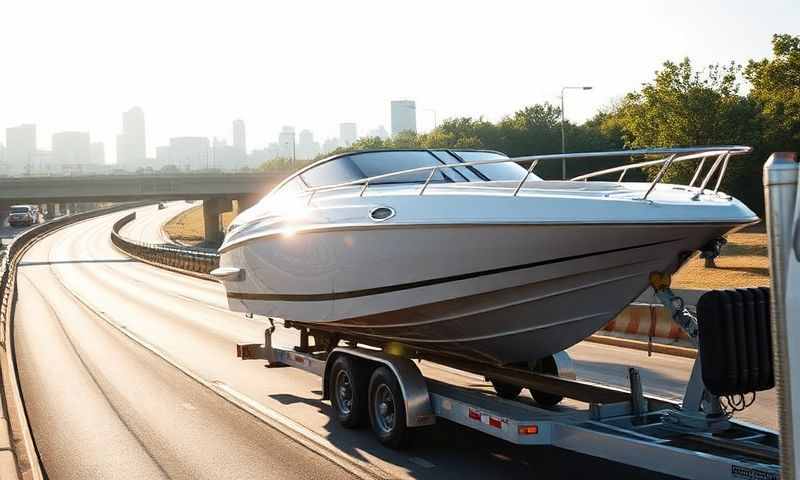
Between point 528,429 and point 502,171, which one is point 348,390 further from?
point 528,429

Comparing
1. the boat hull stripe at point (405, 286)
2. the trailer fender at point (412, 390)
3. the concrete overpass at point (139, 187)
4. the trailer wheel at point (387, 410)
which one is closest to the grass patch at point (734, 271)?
the boat hull stripe at point (405, 286)

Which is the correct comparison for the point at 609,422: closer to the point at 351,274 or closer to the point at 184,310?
the point at 351,274

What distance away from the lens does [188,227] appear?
106250 mm

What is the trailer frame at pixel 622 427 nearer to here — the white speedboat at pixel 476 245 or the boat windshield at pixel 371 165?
the white speedboat at pixel 476 245

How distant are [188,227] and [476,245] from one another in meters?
102

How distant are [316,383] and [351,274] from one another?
13.2ft

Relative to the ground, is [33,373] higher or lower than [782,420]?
lower

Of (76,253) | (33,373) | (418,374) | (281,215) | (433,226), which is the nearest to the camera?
(433,226)

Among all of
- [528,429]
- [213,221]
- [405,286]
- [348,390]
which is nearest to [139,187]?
[213,221]

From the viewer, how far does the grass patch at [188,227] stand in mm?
88688

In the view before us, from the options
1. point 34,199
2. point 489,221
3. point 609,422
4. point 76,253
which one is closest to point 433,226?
point 489,221

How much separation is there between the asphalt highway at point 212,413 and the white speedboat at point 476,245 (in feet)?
3.55

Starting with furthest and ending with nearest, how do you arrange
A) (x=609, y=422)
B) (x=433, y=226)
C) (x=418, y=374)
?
1. (x=418, y=374)
2. (x=433, y=226)
3. (x=609, y=422)

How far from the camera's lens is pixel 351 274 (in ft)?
28.9
